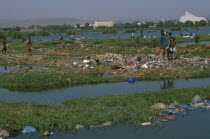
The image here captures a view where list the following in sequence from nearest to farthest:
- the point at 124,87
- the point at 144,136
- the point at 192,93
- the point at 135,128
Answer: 1. the point at 144,136
2. the point at 135,128
3. the point at 192,93
4. the point at 124,87

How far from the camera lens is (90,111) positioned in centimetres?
901

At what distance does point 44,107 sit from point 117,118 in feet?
7.73

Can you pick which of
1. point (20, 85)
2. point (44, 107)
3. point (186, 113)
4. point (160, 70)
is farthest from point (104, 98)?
point (160, 70)

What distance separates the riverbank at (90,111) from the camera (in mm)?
8281

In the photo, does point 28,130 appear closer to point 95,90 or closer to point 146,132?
point 146,132

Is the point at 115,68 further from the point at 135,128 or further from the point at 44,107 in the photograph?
the point at 135,128

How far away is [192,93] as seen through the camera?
1077 centimetres

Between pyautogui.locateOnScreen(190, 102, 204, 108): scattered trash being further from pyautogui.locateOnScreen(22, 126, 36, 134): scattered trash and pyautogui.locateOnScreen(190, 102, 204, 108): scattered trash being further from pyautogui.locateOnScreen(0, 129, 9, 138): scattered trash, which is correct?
pyautogui.locateOnScreen(0, 129, 9, 138): scattered trash

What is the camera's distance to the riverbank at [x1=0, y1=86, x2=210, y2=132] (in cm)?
828

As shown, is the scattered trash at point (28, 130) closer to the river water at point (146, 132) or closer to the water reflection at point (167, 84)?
the river water at point (146, 132)

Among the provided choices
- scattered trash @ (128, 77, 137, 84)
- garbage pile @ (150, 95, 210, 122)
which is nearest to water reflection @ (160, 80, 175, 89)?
scattered trash @ (128, 77, 137, 84)

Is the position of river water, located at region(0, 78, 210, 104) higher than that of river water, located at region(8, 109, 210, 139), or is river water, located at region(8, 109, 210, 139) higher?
river water, located at region(8, 109, 210, 139)

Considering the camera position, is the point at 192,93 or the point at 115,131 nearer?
the point at 115,131

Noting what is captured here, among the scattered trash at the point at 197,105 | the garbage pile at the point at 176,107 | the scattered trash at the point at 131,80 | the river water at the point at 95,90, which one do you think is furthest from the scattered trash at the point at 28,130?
the scattered trash at the point at 131,80
